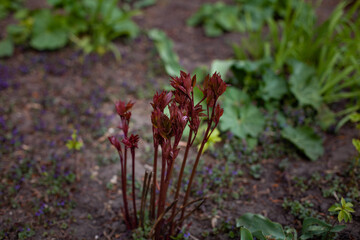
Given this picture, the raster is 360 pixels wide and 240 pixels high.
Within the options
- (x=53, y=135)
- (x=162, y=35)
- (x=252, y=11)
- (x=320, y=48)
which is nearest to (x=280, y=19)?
(x=252, y=11)

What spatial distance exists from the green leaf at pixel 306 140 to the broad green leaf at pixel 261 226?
3.05ft

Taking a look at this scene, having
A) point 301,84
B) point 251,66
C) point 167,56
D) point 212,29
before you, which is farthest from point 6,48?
point 301,84

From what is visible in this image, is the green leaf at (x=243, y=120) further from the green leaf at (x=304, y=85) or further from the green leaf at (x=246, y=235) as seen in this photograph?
the green leaf at (x=246, y=235)

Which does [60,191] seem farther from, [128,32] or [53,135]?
[128,32]

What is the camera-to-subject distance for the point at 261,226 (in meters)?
1.93

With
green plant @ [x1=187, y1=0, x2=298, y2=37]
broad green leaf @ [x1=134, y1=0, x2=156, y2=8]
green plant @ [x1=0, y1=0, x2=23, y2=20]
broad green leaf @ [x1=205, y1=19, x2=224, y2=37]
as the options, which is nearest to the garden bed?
broad green leaf @ [x1=205, y1=19, x2=224, y2=37]

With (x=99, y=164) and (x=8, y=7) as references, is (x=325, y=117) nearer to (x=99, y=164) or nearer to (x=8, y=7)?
(x=99, y=164)

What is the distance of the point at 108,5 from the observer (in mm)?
4223

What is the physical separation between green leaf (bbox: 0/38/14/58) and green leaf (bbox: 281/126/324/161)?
11.3ft

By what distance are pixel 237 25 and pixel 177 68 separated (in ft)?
4.61

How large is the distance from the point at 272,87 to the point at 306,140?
2.21ft

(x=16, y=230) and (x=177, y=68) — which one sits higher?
(x=177, y=68)

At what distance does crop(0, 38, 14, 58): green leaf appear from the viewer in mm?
3830

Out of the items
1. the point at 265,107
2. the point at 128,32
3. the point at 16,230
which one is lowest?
the point at 16,230
